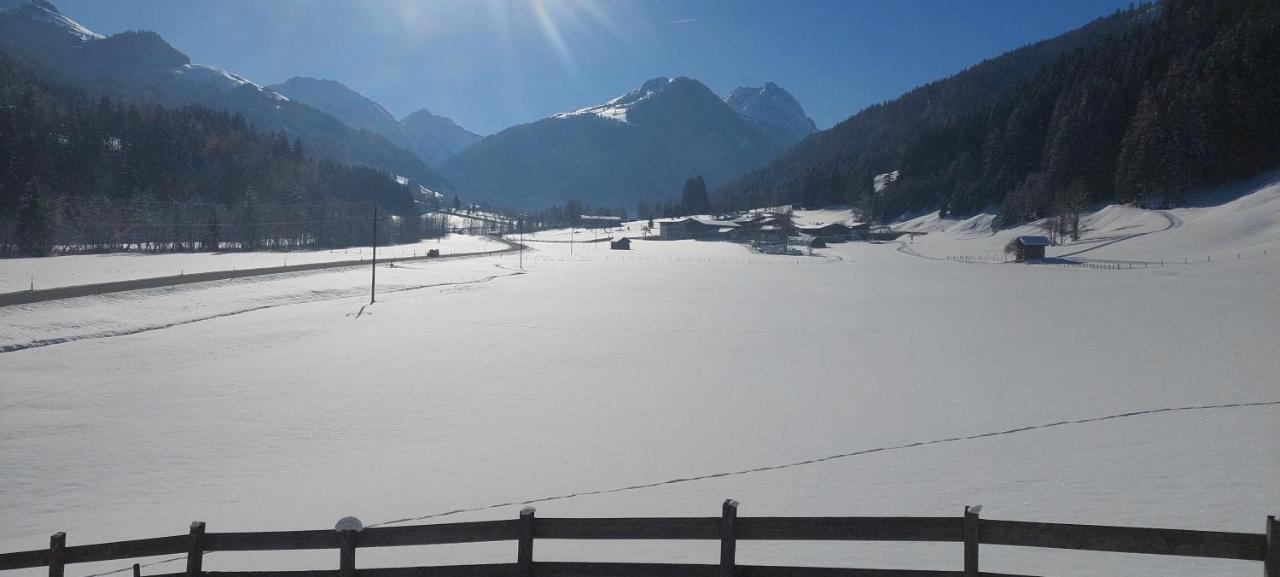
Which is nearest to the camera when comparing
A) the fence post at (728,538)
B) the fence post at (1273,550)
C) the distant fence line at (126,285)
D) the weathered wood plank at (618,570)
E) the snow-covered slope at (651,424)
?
the fence post at (1273,550)

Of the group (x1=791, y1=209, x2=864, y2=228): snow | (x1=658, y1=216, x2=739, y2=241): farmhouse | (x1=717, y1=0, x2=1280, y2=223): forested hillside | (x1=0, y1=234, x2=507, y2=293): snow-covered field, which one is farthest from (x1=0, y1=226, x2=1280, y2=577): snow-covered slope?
(x1=791, y1=209, x2=864, y2=228): snow

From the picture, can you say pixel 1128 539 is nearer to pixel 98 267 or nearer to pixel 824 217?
pixel 98 267

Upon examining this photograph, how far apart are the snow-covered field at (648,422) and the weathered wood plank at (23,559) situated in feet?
10.2

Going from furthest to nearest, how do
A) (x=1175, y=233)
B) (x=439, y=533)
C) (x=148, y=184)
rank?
(x=148, y=184) < (x=1175, y=233) < (x=439, y=533)

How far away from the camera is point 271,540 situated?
557 centimetres

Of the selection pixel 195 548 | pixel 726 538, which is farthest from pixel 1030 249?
pixel 195 548

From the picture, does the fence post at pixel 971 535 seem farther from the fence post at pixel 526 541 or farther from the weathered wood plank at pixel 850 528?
the fence post at pixel 526 541

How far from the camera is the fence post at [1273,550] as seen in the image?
13.6ft

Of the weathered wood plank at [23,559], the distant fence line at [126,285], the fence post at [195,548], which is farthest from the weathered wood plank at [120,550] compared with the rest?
the distant fence line at [126,285]

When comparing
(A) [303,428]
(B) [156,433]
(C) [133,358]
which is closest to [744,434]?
(A) [303,428]

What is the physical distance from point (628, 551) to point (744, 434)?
19.4 ft

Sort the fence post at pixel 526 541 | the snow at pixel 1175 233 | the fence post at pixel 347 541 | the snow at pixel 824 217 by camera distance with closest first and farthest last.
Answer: the fence post at pixel 526 541 → the fence post at pixel 347 541 → the snow at pixel 1175 233 → the snow at pixel 824 217

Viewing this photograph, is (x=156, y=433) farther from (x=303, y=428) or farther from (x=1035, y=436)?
(x=1035, y=436)

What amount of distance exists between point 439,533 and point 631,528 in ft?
4.88
